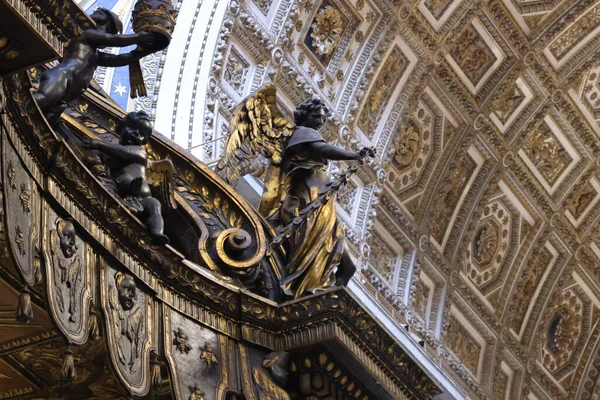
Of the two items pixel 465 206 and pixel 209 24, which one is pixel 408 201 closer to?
pixel 465 206

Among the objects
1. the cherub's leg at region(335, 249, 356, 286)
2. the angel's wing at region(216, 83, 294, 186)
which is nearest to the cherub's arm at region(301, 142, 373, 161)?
the angel's wing at region(216, 83, 294, 186)

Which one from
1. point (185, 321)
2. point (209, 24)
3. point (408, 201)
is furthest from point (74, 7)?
point (408, 201)

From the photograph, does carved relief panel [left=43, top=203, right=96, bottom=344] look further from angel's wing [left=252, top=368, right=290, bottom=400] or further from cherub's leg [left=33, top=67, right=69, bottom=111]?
angel's wing [left=252, top=368, right=290, bottom=400]

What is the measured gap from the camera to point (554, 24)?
48.5 feet

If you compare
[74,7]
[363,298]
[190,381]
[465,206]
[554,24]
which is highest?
[554,24]

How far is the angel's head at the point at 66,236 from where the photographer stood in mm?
5141

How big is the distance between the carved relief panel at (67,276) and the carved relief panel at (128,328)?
0.13 metres

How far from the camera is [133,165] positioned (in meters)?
5.95

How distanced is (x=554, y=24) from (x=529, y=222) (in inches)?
100

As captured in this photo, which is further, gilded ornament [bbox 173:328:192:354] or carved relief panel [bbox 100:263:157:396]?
gilded ornament [bbox 173:328:192:354]

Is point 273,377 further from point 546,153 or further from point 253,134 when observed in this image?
point 546,153

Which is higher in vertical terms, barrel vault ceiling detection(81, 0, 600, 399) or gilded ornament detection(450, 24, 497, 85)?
gilded ornament detection(450, 24, 497, 85)

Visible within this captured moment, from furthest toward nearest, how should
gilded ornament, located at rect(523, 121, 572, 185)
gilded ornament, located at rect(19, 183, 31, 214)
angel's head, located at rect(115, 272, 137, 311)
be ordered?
1. gilded ornament, located at rect(523, 121, 572, 185)
2. angel's head, located at rect(115, 272, 137, 311)
3. gilded ornament, located at rect(19, 183, 31, 214)

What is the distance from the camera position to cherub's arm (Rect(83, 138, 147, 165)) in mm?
5918
